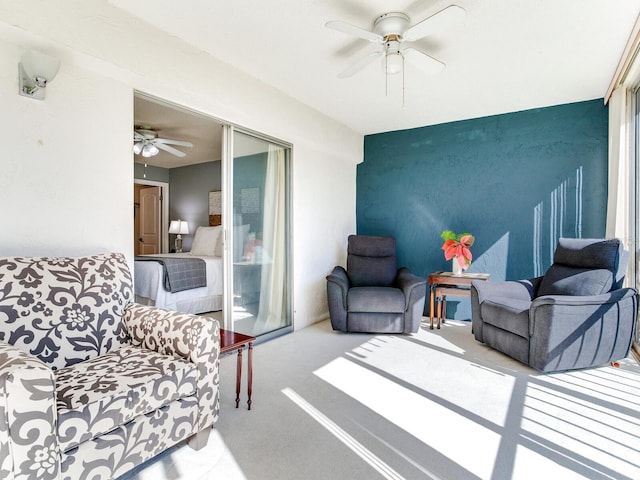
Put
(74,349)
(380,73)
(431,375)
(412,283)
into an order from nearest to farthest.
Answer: (74,349) → (431,375) → (380,73) → (412,283)

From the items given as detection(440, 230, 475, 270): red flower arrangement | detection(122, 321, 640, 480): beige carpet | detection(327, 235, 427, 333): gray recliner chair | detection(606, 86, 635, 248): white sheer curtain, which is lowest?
detection(122, 321, 640, 480): beige carpet

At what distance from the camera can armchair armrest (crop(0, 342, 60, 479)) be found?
1.11 m

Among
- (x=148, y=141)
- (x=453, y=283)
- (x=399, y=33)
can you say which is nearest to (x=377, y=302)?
(x=453, y=283)

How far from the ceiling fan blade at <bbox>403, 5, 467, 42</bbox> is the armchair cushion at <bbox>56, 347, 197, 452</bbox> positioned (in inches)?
85.8

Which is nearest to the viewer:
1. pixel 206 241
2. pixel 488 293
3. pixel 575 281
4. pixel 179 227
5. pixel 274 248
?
pixel 575 281

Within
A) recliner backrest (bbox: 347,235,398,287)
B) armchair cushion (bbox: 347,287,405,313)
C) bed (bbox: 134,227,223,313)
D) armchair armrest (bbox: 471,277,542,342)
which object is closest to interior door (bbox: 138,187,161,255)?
bed (bbox: 134,227,223,313)

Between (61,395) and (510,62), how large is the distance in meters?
3.56

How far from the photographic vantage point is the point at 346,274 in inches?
167

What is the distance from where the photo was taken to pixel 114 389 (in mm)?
1407

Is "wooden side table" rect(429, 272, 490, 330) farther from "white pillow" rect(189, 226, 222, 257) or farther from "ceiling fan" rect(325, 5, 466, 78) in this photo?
"white pillow" rect(189, 226, 222, 257)

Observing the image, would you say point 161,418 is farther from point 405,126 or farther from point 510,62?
point 405,126

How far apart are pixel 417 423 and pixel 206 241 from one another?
4226 mm

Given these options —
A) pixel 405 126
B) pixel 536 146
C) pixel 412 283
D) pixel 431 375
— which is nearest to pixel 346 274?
pixel 412 283

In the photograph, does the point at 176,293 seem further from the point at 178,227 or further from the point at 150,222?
the point at 150,222
